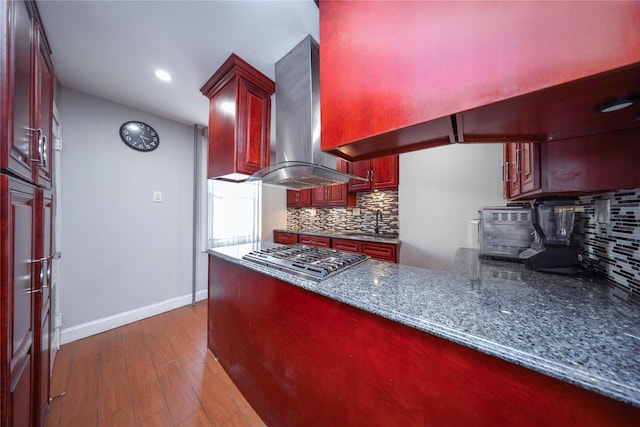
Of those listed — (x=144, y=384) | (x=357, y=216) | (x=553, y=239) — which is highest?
(x=357, y=216)

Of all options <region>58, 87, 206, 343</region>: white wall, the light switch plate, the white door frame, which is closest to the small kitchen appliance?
the light switch plate

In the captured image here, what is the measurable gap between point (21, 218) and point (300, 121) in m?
1.43

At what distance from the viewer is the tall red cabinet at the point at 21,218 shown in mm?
667

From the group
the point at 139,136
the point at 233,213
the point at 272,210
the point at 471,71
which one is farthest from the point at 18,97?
the point at 272,210

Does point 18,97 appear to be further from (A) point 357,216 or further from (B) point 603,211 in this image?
(A) point 357,216

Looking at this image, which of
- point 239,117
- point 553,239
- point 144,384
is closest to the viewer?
point 553,239

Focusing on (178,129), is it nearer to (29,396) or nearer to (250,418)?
(29,396)

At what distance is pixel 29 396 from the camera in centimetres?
91

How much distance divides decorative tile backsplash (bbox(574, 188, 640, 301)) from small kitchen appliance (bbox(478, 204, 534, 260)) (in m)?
0.25

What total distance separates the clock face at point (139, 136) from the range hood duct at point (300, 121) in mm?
1712

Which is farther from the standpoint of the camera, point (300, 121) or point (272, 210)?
point (272, 210)

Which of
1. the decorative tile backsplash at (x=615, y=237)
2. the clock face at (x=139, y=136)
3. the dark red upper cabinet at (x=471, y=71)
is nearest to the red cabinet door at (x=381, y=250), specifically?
the decorative tile backsplash at (x=615, y=237)

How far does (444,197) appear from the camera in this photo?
254cm

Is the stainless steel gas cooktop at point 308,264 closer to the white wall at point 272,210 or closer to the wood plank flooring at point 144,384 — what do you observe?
the wood plank flooring at point 144,384
